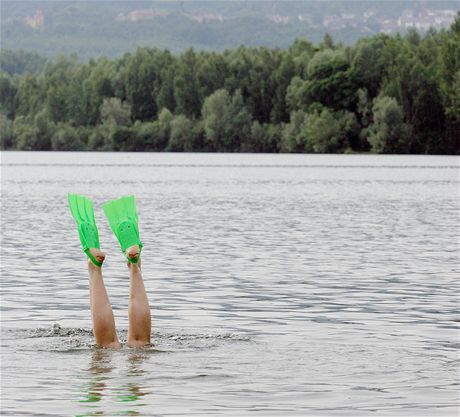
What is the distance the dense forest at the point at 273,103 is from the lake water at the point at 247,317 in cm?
9883

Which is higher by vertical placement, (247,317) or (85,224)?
(85,224)

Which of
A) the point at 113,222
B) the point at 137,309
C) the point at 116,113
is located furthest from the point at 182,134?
the point at 137,309

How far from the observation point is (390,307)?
21.9 metres

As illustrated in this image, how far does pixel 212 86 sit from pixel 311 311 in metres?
160

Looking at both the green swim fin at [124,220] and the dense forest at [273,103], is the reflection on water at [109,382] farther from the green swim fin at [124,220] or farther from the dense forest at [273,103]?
the dense forest at [273,103]

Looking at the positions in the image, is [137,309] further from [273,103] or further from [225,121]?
[273,103]

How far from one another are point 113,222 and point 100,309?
1.35m

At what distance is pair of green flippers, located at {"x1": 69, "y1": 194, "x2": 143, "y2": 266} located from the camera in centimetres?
1697

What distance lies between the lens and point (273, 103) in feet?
554

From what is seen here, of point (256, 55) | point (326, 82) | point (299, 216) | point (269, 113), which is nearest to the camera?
point (299, 216)

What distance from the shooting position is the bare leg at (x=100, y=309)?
1653cm

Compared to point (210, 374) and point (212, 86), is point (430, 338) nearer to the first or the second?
point (210, 374)

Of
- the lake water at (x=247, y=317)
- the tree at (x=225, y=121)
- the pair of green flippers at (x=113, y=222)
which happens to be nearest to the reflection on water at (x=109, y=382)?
the lake water at (x=247, y=317)

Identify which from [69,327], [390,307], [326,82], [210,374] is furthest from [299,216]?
[326,82]
